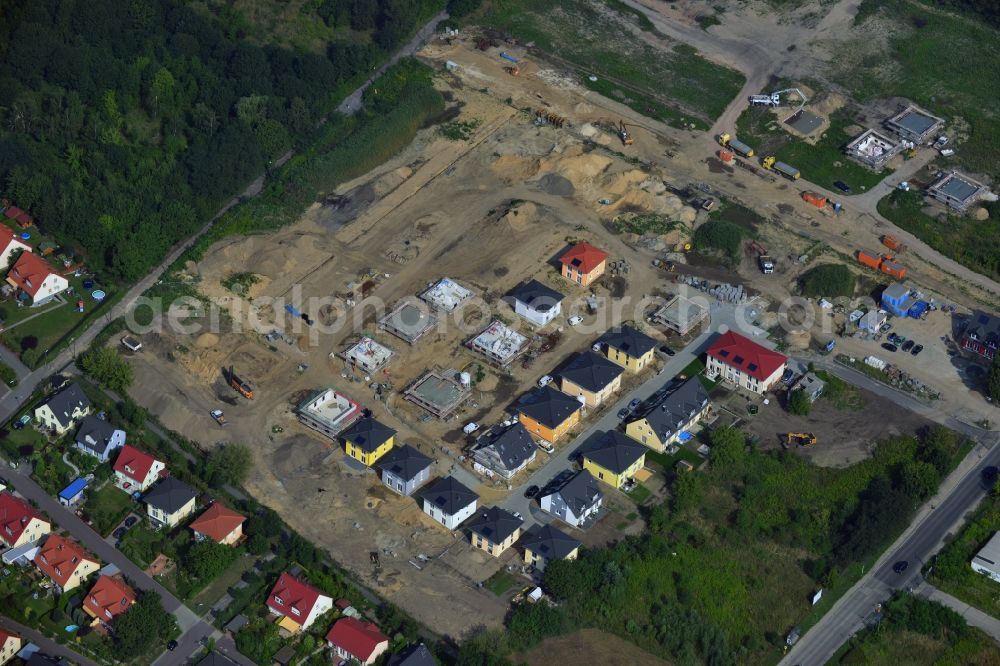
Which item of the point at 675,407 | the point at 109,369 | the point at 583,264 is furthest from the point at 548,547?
the point at 109,369

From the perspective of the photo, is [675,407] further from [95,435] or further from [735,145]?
[95,435]

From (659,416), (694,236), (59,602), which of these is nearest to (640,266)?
(694,236)

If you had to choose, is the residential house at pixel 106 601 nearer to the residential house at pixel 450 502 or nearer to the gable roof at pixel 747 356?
the residential house at pixel 450 502

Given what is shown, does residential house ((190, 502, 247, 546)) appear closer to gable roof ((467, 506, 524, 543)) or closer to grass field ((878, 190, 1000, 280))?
gable roof ((467, 506, 524, 543))

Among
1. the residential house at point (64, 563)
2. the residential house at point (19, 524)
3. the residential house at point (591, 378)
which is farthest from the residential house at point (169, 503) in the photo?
the residential house at point (591, 378)

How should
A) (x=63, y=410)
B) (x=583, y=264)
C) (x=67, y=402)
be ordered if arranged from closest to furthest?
(x=63, y=410), (x=67, y=402), (x=583, y=264)

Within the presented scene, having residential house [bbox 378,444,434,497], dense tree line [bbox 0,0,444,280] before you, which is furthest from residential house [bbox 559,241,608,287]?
dense tree line [bbox 0,0,444,280]
